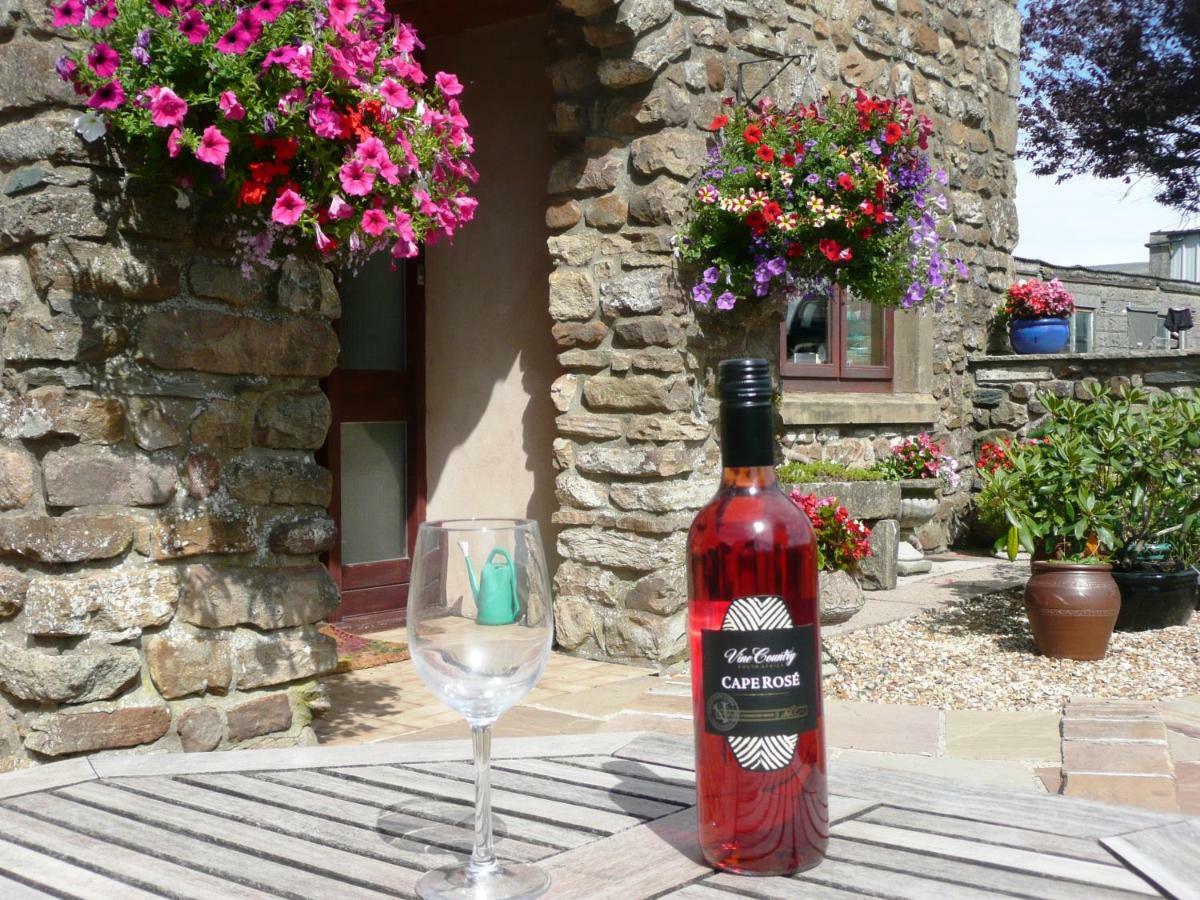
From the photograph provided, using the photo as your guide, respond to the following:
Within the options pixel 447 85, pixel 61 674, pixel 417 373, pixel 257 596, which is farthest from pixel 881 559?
pixel 61 674

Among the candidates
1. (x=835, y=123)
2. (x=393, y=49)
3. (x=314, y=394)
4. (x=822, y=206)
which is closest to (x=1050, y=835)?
(x=393, y=49)

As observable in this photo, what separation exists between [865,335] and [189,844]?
6.67m

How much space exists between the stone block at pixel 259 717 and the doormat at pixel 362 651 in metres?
1.58

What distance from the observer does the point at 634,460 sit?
15.4 feet

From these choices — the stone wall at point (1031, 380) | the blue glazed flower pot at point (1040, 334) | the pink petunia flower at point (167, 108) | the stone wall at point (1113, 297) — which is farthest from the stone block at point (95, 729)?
the stone wall at point (1113, 297)

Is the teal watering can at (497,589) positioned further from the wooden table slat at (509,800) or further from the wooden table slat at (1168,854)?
the wooden table slat at (1168,854)

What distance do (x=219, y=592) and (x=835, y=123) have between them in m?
3.11

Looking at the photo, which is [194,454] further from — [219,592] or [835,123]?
[835,123]

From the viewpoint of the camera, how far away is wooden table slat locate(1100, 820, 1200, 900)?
0.98m

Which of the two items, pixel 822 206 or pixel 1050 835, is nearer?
pixel 1050 835

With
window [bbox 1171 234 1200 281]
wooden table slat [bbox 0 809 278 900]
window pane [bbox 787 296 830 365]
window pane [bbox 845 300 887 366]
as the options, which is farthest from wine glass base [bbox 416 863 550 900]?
window [bbox 1171 234 1200 281]

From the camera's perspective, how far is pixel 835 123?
15.8 ft

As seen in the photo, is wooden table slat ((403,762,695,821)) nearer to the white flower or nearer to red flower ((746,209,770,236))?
the white flower

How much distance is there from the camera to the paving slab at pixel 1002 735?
11.3ft
